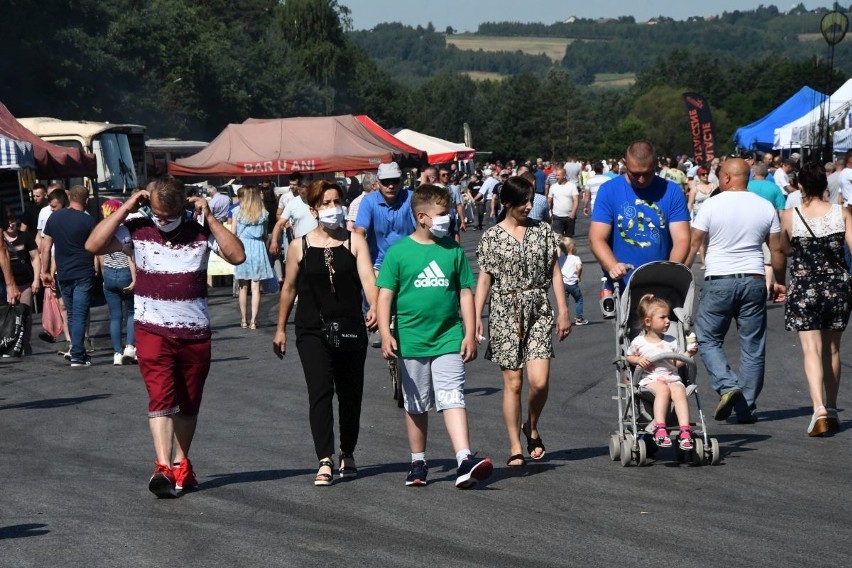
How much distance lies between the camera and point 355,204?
1617 cm

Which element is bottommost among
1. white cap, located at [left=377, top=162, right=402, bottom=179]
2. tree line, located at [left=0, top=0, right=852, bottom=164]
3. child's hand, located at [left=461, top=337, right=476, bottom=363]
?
child's hand, located at [left=461, top=337, right=476, bottom=363]

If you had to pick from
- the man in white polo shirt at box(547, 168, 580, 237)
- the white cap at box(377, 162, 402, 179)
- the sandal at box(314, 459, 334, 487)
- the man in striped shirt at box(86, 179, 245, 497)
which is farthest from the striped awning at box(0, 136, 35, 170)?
the sandal at box(314, 459, 334, 487)

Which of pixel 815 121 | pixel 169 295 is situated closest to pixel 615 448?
pixel 169 295

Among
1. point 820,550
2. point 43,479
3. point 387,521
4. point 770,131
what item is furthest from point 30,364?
point 770,131

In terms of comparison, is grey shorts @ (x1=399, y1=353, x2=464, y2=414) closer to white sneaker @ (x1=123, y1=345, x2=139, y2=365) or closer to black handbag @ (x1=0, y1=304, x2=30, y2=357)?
black handbag @ (x1=0, y1=304, x2=30, y2=357)

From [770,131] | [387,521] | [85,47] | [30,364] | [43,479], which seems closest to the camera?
[387,521]

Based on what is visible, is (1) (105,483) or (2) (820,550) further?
(1) (105,483)

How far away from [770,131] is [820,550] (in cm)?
3732

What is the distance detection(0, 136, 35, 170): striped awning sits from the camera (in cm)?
2188

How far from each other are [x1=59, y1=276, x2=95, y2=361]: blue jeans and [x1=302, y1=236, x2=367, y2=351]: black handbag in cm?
770

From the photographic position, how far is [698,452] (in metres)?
8.33

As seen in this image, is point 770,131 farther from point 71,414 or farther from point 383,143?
point 71,414

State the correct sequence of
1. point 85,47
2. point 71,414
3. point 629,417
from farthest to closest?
point 85,47 < point 71,414 < point 629,417

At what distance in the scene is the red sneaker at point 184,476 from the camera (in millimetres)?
7828
